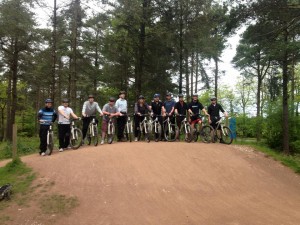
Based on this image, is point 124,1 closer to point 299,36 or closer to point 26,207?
point 299,36

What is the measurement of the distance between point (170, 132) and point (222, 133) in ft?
6.93

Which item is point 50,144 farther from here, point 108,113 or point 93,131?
point 108,113

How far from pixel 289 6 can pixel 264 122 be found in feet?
35.0

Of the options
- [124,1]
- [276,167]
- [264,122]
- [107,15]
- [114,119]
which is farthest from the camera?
[264,122]

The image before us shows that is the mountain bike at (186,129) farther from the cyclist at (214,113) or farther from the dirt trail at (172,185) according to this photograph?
the dirt trail at (172,185)

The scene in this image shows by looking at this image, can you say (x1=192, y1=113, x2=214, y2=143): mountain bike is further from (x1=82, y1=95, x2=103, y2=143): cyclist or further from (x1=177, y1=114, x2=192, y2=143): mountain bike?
(x1=82, y1=95, x2=103, y2=143): cyclist

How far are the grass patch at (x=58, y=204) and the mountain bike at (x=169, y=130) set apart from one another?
641cm

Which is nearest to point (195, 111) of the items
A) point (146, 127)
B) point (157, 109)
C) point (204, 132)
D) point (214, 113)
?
point (214, 113)

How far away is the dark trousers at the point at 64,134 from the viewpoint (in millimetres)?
10695

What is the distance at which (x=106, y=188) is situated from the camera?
7.26 metres

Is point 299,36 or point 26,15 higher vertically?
point 26,15

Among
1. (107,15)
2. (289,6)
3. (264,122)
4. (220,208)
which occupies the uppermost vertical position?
(107,15)

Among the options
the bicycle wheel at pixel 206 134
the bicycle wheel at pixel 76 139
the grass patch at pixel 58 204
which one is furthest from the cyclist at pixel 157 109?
the grass patch at pixel 58 204

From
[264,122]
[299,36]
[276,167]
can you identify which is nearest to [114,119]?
[276,167]
